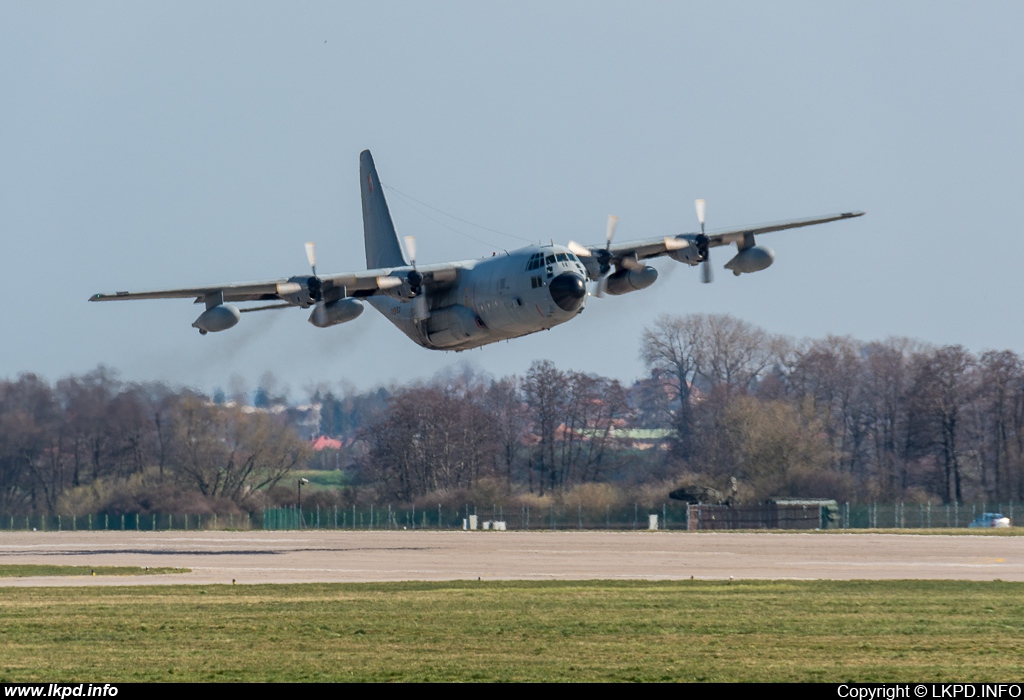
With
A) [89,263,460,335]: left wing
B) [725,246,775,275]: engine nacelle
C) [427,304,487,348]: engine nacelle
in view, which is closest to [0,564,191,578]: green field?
[89,263,460,335]: left wing

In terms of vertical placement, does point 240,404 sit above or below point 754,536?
above

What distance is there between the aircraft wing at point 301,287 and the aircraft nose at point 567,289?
274 inches

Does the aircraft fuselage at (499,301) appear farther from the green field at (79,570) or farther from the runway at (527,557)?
the green field at (79,570)

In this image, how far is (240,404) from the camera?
83375 mm

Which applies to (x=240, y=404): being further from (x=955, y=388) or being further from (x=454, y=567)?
(x=955, y=388)

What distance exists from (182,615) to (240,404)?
60.5 metres

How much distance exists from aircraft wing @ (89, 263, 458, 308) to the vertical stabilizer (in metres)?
8.88

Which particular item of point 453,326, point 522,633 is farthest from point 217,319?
point 522,633

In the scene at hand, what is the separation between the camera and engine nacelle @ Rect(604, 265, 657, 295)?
5156 cm

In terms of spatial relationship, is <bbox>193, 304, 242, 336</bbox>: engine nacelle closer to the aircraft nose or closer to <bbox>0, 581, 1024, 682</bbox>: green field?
the aircraft nose

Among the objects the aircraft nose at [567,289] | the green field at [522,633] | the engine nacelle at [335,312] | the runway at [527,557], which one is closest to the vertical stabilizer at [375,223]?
the engine nacelle at [335,312]

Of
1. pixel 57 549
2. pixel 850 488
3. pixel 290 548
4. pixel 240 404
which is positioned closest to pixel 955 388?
pixel 850 488

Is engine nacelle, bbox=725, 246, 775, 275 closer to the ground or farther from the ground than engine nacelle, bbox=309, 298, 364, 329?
farther from the ground

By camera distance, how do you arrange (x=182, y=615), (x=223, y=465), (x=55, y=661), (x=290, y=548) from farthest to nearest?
(x=223, y=465) < (x=290, y=548) < (x=182, y=615) < (x=55, y=661)
